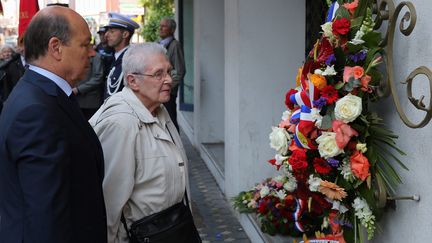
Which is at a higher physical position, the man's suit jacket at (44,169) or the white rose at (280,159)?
the man's suit jacket at (44,169)

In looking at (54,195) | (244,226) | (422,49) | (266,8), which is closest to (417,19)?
(422,49)

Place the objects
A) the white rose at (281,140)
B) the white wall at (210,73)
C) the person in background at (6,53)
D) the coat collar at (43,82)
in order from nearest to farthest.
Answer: the coat collar at (43,82) → the white rose at (281,140) → the person in background at (6,53) → the white wall at (210,73)

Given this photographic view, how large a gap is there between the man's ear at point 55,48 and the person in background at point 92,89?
15.0 ft

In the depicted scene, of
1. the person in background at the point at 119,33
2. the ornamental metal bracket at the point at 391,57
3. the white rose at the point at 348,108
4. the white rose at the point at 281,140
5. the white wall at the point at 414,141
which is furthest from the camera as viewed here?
the person in background at the point at 119,33

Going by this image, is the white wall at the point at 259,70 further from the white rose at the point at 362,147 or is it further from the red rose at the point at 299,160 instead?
the white rose at the point at 362,147

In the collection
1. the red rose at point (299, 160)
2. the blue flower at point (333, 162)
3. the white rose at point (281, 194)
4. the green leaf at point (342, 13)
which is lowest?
the white rose at point (281, 194)

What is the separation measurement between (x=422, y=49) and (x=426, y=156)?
448 mm

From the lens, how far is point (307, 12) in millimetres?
6281

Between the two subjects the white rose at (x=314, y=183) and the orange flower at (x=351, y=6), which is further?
the white rose at (x=314, y=183)

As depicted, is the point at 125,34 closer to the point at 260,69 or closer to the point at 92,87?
the point at 92,87

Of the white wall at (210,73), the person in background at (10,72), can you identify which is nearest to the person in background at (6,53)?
the person in background at (10,72)

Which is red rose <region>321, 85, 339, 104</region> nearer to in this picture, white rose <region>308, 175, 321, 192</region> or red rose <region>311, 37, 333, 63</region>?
red rose <region>311, 37, 333, 63</region>

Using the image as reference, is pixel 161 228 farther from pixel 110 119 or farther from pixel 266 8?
pixel 266 8

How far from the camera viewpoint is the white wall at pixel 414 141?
8.58ft
